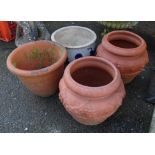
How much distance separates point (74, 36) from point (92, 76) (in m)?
0.58

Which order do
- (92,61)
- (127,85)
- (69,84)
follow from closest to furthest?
(69,84) → (92,61) → (127,85)

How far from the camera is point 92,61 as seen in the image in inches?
70.9

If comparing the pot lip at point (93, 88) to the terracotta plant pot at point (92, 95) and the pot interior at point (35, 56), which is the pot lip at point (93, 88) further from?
the pot interior at point (35, 56)

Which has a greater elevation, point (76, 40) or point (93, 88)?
point (93, 88)

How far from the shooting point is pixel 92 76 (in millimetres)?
1917

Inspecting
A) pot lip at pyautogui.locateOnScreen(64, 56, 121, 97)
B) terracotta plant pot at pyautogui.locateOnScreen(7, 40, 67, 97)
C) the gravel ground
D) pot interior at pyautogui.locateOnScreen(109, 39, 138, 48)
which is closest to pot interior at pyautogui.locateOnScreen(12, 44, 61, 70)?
terracotta plant pot at pyautogui.locateOnScreen(7, 40, 67, 97)

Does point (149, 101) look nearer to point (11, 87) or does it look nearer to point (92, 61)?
point (92, 61)

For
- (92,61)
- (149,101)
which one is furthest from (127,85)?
(92,61)

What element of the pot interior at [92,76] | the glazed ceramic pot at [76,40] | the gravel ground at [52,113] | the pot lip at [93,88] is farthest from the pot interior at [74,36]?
the pot lip at [93,88]

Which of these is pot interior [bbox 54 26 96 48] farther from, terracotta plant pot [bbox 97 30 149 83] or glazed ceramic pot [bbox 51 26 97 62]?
terracotta plant pot [bbox 97 30 149 83]

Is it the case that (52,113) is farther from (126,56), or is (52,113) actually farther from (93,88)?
(126,56)

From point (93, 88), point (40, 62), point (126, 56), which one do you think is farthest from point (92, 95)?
point (40, 62)

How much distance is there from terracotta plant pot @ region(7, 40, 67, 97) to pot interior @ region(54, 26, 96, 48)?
23 centimetres

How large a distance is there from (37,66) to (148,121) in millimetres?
1037
